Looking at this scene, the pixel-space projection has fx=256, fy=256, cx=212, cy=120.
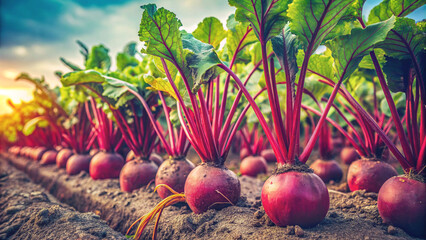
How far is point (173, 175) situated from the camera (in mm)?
2406

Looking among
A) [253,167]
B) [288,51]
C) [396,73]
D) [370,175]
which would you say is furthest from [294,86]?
[253,167]

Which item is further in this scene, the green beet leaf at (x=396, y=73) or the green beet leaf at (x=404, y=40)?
the green beet leaf at (x=396, y=73)

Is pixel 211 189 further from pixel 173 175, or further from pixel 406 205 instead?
pixel 406 205

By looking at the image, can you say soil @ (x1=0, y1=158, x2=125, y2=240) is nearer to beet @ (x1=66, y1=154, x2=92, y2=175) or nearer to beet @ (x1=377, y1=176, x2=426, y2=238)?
beet @ (x1=377, y1=176, x2=426, y2=238)

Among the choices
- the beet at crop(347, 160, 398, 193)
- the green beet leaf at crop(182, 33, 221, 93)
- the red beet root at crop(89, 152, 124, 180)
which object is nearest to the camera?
the green beet leaf at crop(182, 33, 221, 93)

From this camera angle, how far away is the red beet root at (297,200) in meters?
1.44

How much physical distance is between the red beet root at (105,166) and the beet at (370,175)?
3.02 m

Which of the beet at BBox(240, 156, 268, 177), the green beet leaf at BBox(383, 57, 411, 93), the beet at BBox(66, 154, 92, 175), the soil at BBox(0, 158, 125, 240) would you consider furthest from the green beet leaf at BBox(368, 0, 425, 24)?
the beet at BBox(66, 154, 92, 175)

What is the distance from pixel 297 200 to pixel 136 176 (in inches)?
79.6

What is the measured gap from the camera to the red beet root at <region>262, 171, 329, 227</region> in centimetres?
144

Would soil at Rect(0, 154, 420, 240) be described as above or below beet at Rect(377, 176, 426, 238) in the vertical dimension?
below

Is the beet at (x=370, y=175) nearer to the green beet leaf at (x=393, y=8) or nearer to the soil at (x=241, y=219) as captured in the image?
the soil at (x=241, y=219)

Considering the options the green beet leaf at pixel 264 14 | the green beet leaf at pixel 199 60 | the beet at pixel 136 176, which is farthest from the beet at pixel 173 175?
the green beet leaf at pixel 264 14

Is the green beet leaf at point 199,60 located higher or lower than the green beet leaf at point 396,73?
higher
